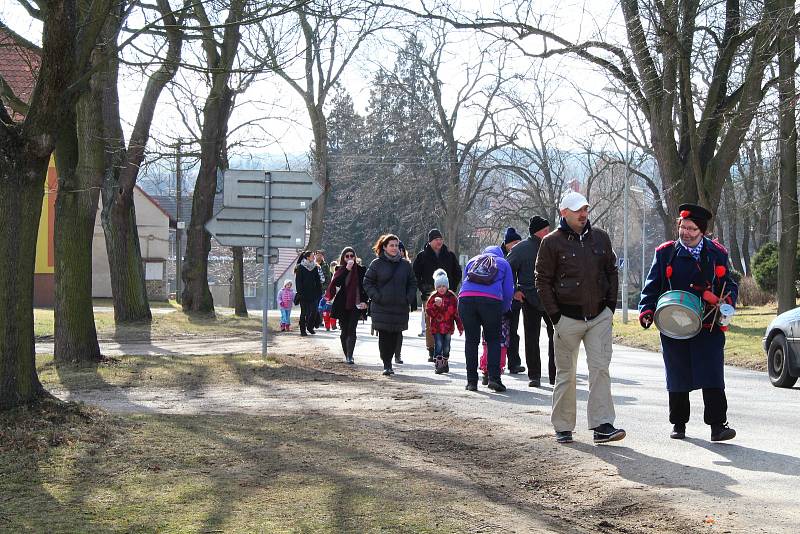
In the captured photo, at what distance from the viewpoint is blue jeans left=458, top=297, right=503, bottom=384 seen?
1352 centimetres

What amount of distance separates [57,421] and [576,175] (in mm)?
64570

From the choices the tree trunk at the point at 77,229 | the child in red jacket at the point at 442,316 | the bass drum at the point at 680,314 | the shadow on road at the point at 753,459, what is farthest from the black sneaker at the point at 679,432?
the tree trunk at the point at 77,229

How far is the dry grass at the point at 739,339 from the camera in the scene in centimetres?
2009

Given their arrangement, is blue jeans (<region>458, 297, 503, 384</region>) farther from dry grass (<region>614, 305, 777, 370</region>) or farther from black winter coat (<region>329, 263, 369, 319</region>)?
dry grass (<region>614, 305, 777, 370</region>)

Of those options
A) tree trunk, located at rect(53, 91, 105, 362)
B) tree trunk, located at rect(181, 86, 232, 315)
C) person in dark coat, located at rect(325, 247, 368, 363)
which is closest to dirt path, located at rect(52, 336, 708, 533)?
person in dark coat, located at rect(325, 247, 368, 363)

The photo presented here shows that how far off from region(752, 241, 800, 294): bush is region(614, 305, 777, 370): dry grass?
4661mm

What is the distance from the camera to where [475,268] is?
44.0ft

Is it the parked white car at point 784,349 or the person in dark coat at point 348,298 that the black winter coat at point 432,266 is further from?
the parked white car at point 784,349

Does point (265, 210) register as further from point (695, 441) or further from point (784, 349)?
point (695, 441)

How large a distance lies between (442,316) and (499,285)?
2.99 metres

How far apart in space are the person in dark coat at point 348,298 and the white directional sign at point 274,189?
3.83 ft

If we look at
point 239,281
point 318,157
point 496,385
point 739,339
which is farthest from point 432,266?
point 318,157

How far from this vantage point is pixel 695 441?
9.57 meters

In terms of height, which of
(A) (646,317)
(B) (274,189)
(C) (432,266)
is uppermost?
(B) (274,189)
